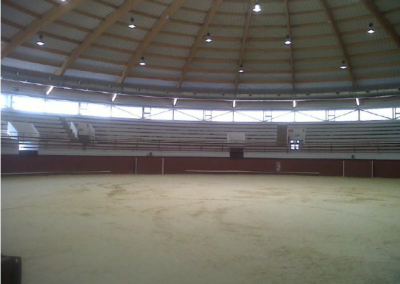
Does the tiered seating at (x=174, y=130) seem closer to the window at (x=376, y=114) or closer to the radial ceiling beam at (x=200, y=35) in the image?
the radial ceiling beam at (x=200, y=35)

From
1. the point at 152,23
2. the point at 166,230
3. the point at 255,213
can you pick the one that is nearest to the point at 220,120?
the point at 152,23

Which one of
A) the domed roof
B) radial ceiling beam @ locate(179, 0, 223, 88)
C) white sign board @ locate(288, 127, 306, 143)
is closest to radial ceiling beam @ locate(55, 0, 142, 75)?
the domed roof

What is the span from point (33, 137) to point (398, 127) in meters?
34.0

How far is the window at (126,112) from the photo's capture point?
3338 centimetres

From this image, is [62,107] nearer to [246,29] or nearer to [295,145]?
[246,29]

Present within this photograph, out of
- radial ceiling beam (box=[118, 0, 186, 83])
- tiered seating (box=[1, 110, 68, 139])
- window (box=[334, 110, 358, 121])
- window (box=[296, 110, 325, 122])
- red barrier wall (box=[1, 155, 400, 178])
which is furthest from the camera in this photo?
window (box=[296, 110, 325, 122])

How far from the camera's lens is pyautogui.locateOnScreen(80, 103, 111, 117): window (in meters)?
31.9

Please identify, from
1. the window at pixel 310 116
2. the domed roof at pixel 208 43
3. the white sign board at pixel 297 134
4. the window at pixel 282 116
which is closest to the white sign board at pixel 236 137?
the domed roof at pixel 208 43

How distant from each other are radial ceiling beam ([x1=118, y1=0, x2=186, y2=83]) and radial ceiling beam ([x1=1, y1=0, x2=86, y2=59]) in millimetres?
5530

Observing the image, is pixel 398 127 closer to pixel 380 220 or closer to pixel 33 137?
pixel 380 220

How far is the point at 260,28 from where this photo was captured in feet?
79.6

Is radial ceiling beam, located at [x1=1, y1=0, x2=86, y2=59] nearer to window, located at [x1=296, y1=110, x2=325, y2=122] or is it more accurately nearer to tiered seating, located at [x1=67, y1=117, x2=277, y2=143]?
tiered seating, located at [x1=67, y1=117, x2=277, y2=143]

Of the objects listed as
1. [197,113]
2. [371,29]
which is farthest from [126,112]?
[371,29]

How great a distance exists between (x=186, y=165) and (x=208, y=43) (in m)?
11.2
